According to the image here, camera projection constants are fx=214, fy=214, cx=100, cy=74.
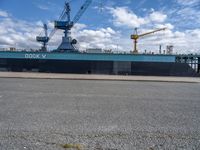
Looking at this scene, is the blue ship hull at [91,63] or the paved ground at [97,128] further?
the blue ship hull at [91,63]

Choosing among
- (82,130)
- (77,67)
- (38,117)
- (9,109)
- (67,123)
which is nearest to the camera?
(82,130)

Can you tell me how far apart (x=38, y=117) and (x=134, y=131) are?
123 inches

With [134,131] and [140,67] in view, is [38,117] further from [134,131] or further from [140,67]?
[140,67]

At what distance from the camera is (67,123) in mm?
6281

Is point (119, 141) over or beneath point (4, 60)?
beneath

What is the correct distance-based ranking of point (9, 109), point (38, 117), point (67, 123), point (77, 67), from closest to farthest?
point (67, 123) < point (38, 117) < point (9, 109) < point (77, 67)

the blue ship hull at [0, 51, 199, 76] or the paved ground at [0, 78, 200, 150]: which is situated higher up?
the blue ship hull at [0, 51, 199, 76]

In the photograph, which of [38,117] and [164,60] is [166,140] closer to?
[38,117]

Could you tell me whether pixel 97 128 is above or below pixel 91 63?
below

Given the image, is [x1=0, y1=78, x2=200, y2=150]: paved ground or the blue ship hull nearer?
[x1=0, y1=78, x2=200, y2=150]: paved ground

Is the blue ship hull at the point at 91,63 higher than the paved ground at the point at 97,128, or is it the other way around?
the blue ship hull at the point at 91,63

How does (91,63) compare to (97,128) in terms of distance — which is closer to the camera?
(97,128)

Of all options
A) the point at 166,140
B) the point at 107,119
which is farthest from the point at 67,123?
the point at 166,140

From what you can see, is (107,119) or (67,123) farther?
(107,119)
